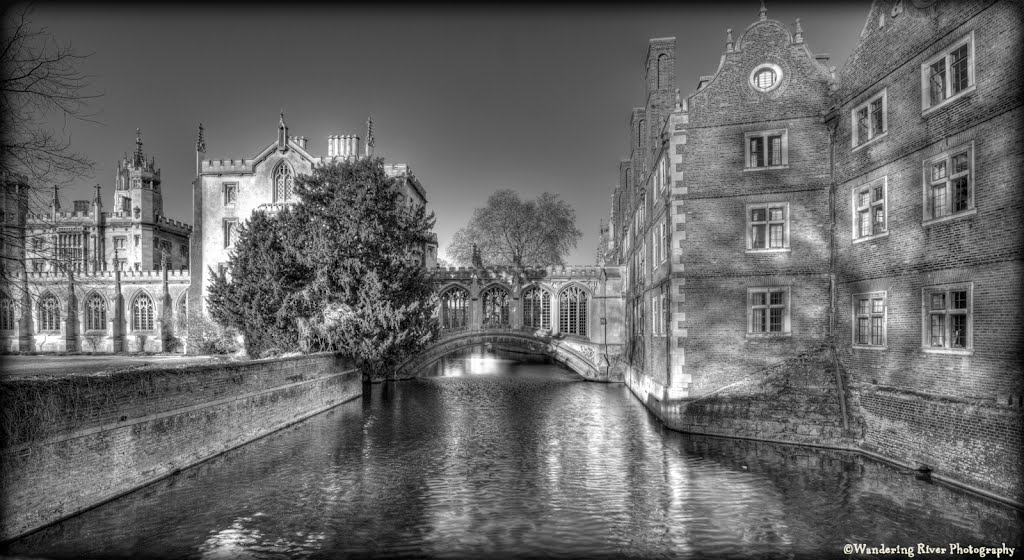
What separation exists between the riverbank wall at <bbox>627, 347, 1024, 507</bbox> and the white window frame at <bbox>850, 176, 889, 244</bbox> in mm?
3714

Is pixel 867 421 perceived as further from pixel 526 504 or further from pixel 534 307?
pixel 534 307

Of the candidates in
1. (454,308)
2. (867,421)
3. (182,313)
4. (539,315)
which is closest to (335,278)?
(454,308)

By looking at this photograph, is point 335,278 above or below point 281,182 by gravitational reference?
below

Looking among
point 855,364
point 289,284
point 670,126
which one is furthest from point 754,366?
point 289,284

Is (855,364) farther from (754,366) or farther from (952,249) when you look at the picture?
(952,249)

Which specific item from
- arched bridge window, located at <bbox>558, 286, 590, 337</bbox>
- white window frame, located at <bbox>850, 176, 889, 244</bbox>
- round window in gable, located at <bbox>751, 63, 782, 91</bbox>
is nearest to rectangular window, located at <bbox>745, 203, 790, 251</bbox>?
white window frame, located at <bbox>850, 176, 889, 244</bbox>

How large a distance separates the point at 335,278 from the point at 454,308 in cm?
1453

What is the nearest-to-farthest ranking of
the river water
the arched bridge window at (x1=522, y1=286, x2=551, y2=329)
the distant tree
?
1. the river water
2. the arched bridge window at (x1=522, y1=286, x2=551, y2=329)
3. the distant tree

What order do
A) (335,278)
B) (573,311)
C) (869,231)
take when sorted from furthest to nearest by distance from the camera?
A: (573,311) < (335,278) < (869,231)

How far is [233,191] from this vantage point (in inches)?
1663

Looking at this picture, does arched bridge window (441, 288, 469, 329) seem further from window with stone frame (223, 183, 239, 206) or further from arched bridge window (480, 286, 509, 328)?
window with stone frame (223, 183, 239, 206)

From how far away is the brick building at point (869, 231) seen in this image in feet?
37.8

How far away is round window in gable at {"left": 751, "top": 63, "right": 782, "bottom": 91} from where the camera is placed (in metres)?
17.9

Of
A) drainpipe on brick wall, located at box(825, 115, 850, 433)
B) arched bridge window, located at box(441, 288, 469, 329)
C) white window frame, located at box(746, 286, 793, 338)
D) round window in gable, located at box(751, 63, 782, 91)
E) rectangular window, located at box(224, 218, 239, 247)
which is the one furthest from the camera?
rectangular window, located at box(224, 218, 239, 247)
